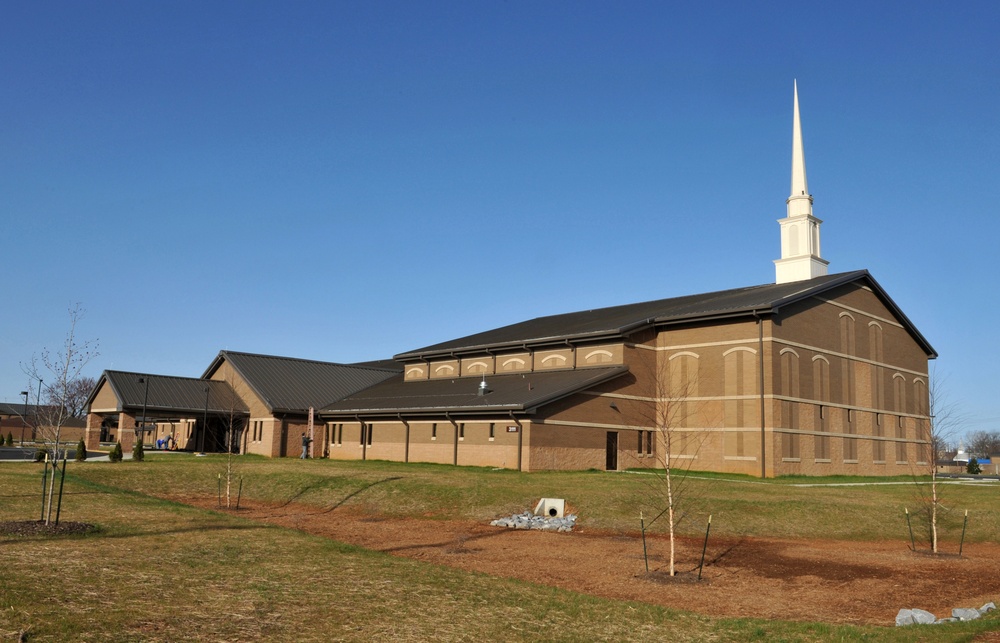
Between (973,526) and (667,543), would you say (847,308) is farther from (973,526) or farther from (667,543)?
(667,543)

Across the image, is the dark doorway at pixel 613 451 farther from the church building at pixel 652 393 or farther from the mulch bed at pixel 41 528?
the mulch bed at pixel 41 528

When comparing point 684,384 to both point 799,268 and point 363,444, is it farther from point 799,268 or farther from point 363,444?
point 363,444

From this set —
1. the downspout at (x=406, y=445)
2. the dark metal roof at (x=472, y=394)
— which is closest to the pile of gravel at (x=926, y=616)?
the dark metal roof at (x=472, y=394)

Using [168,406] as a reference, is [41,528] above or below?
below

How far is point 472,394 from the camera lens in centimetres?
4659

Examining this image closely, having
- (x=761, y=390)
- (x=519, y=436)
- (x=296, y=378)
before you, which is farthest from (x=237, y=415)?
(x=761, y=390)

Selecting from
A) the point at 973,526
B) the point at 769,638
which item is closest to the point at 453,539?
the point at 769,638

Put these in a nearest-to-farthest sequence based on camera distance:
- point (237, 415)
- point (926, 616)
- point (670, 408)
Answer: point (926, 616) → point (670, 408) → point (237, 415)

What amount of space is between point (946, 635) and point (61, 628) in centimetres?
1147

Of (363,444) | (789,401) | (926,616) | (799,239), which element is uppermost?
(799,239)

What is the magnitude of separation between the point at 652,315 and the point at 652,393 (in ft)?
17.0

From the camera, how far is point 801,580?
17250mm

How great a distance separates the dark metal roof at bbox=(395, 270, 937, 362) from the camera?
43406 mm

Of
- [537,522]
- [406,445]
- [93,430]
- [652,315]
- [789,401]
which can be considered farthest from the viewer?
[93,430]
